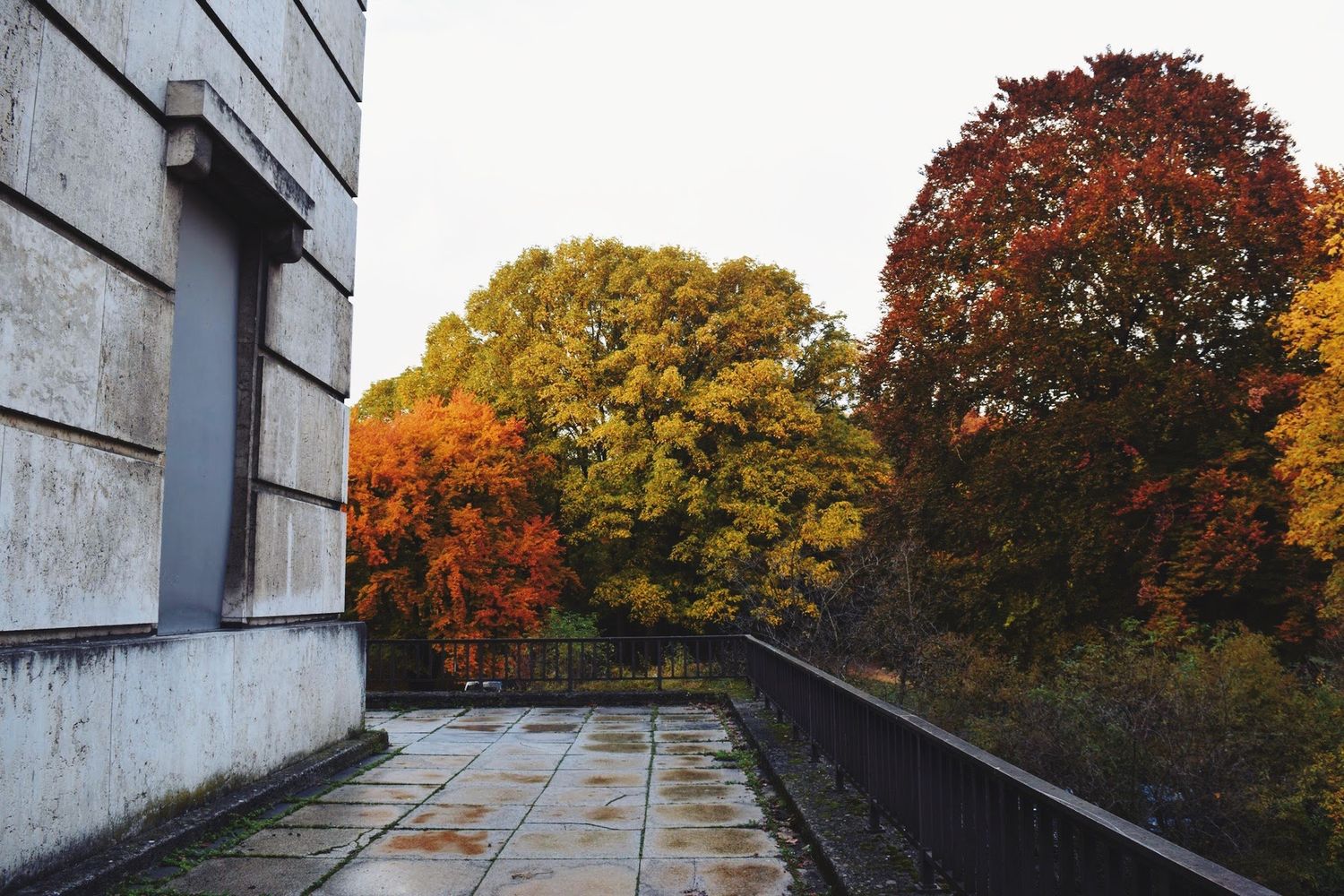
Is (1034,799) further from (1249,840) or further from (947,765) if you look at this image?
(1249,840)

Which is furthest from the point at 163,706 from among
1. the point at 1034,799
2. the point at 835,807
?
the point at 1034,799

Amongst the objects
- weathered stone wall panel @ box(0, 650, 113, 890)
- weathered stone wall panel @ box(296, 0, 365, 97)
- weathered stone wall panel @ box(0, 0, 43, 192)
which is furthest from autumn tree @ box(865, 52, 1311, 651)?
A: weathered stone wall panel @ box(0, 0, 43, 192)

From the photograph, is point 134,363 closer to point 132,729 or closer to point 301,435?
point 132,729

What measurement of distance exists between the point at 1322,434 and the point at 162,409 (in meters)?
16.6

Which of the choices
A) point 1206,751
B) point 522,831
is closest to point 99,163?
point 522,831

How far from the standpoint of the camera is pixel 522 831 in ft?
19.2

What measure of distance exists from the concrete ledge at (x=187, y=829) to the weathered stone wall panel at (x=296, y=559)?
118cm

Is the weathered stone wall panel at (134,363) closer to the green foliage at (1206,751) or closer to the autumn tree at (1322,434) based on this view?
the green foliage at (1206,751)

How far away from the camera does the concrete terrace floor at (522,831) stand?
15.6 ft

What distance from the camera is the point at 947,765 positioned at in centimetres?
402

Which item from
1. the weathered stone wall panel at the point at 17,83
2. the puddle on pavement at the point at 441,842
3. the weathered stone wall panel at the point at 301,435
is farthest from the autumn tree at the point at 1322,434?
the weathered stone wall panel at the point at 17,83

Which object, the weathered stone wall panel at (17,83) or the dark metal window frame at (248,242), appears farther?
the dark metal window frame at (248,242)

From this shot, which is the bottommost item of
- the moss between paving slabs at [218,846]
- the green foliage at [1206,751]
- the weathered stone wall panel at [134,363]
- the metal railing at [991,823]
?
the green foliage at [1206,751]

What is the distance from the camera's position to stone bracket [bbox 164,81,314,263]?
5.39 metres
